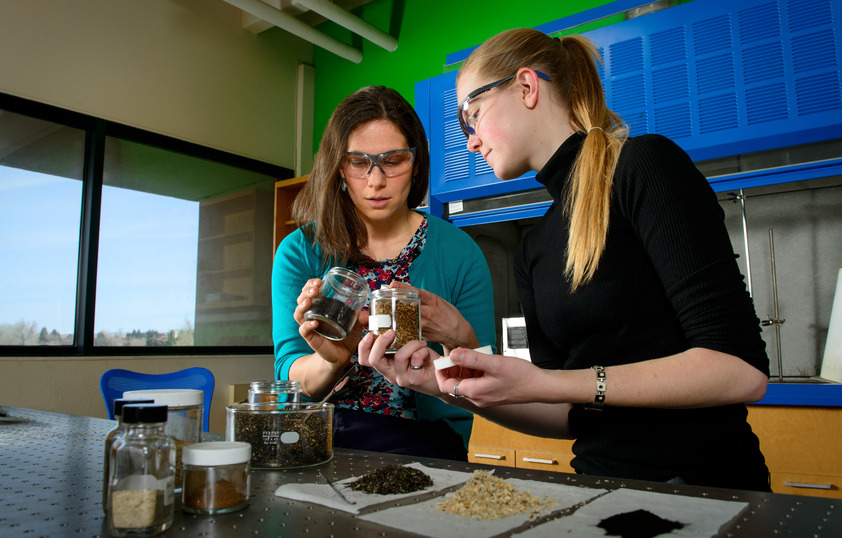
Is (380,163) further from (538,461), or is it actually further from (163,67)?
(163,67)

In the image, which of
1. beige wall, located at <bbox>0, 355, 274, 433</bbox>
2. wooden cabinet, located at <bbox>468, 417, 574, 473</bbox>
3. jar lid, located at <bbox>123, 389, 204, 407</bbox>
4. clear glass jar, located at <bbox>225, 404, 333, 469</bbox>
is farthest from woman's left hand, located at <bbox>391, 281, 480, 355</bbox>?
beige wall, located at <bbox>0, 355, 274, 433</bbox>

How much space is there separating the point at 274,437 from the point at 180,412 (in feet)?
0.52

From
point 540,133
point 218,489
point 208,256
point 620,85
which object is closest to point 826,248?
point 620,85

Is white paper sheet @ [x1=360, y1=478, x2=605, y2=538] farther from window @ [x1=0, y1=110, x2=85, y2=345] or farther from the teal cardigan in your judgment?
window @ [x1=0, y1=110, x2=85, y2=345]

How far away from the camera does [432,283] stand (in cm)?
135

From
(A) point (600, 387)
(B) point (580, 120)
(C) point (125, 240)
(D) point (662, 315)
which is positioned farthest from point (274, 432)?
(C) point (125, 240)

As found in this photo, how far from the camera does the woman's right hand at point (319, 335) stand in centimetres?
102

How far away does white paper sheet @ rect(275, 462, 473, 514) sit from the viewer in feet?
A: 2.18

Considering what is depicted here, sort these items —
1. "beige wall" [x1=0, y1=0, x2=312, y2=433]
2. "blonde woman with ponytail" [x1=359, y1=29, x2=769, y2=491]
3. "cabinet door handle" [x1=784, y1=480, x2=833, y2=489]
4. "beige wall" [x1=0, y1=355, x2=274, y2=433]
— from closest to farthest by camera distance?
"blonde woman with ponytail" [x1=359, y1=29, x2=769, y2=491] < "cabinet door handle" [x1=784, y1=480, x2=833, y2=489] < "beige wall" [x1=0, y1=355, x2=274, y2=433] < "beige wall" [x1=0, y1=0, x2=312, y2=433]

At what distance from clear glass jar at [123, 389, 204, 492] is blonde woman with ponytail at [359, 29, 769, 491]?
0.28 m

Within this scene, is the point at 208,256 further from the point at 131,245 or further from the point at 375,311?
the point at 375,311

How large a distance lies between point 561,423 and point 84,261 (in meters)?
2.87

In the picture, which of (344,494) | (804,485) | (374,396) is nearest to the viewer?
(344,494)

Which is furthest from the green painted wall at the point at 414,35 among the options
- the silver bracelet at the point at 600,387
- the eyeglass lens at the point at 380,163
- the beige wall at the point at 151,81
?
the silver bracelet at the point at 600,387
